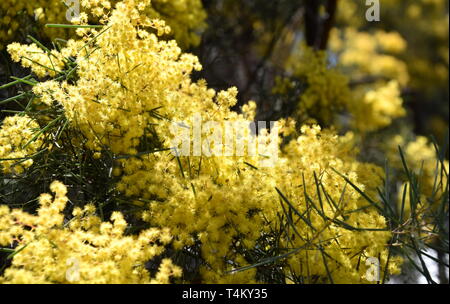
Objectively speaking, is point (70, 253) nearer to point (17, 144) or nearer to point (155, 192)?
point (155, 192)

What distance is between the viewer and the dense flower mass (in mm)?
770

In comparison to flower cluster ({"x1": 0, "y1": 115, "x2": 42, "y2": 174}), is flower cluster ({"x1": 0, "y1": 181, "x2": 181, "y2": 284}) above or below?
below

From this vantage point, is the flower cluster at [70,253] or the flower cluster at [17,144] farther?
the flower cluster at [17,144]

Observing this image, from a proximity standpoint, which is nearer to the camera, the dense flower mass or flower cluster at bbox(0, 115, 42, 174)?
the dense flower mass

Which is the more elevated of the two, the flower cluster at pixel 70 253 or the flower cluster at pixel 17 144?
the flower cluster at pixel 17 144

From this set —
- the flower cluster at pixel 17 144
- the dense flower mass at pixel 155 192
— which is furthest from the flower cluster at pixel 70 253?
the flower cluster at pixel 17 144

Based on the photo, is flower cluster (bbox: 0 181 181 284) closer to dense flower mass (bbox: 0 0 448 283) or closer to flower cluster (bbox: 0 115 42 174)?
dense flower mass (bbox: 0 0 448 283)

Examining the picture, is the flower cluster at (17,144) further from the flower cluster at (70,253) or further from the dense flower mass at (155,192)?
the flower cluster at (70,253)

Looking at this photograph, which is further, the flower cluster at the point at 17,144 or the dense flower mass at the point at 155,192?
the flower cluster at the point at 17,144

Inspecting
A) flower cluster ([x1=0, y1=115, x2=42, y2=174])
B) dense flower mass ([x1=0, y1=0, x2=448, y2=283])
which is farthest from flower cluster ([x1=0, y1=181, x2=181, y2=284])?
flower cluster ([x1=0, y1=115, x2=42, y2=174])

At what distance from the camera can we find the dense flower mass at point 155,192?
0.77 metres

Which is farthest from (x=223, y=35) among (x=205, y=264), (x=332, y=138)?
(x=205, y=264)

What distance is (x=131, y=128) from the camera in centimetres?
93
